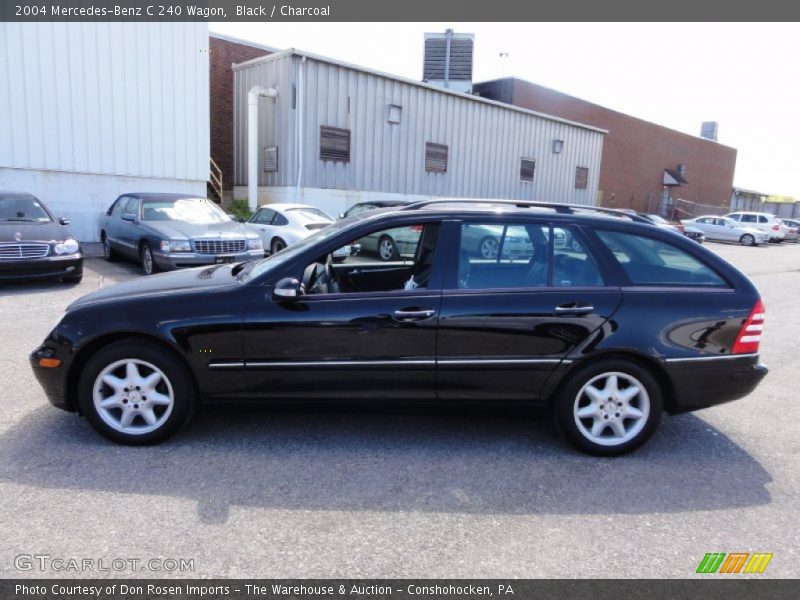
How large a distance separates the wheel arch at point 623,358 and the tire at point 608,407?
0.9 inches

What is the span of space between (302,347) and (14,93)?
526 inches

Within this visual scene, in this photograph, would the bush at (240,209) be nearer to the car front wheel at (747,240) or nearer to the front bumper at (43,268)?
the front bumper at (43,268)

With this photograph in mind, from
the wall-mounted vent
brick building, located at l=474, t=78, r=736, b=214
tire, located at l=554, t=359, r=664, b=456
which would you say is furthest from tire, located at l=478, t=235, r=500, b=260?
brick building, located at l=474, t=78, r=736, b=214

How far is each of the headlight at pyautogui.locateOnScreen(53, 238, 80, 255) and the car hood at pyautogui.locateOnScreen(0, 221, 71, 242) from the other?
107mm

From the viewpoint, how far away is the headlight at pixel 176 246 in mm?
9875

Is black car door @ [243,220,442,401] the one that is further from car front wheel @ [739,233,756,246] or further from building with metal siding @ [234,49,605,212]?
car front wheel @ [739,233,756,246]

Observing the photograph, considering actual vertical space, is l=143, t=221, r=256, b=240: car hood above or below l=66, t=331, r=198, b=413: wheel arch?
above

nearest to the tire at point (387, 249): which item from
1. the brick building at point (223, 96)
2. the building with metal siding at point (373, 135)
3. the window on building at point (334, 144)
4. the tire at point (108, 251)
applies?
the tire at point (108, 251)

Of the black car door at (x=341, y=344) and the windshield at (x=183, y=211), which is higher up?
the windshield at (x=183, y=211)

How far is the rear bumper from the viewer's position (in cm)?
371

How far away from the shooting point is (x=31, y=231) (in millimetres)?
9188

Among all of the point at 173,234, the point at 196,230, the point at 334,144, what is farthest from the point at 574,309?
the point at 334,144

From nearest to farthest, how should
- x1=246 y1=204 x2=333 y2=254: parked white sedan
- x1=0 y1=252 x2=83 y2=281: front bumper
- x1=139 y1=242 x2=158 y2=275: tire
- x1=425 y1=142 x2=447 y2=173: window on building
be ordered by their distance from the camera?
1. x1=0 y1=252 x2=83 y2=281: front bumper
2. x1=139 y1=242 x2=158 y2=275: tire
3. x1=246 y1=204 x2=333 y2=254: parked white sedan
4. x1=425 y1=142 x2=447 y2=173: window on building

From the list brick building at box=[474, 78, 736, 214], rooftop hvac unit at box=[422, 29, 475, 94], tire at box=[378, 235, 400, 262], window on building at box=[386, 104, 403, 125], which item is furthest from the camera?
brick building at box=[474, 78, 736, 214]
